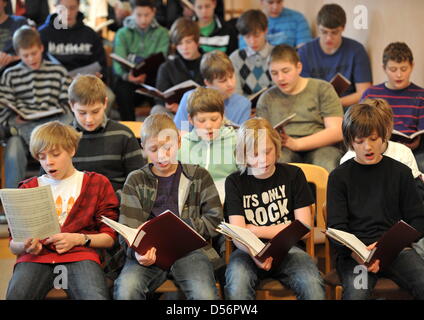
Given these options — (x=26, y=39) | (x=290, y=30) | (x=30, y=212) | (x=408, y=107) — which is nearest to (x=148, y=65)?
(x=26, y=39)

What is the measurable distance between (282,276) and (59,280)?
0.91m

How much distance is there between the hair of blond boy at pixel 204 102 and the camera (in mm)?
3494

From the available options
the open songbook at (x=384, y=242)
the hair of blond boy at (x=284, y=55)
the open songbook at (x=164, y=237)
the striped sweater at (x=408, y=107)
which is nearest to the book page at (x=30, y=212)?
the open songbook at (x=164, y=237)

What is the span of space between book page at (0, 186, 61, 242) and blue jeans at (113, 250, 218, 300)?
0.37m

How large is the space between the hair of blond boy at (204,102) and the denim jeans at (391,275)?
3.23 ft

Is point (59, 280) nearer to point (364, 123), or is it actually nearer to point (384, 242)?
point (384, 242)

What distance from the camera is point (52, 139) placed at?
3068 millimetres

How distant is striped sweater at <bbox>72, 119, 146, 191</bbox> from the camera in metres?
3.52

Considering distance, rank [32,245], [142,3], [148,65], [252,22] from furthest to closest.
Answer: [142,3], [148,65], [252,22], [32,245]

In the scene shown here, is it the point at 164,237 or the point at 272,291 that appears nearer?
the point at 164,237

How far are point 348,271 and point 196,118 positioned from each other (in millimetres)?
1088

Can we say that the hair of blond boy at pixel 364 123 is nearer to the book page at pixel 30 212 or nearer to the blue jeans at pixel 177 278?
the blue jeans at pixel 177 278

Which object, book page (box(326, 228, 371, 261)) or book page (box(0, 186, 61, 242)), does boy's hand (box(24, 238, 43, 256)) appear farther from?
book page (box(326, 228, 371, 261))

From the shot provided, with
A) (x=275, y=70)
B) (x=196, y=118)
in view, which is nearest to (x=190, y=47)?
(x=275, y=70)
